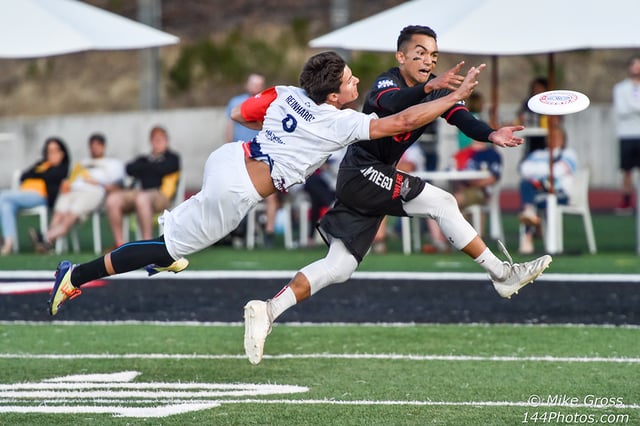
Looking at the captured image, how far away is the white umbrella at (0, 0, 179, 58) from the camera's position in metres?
14.0

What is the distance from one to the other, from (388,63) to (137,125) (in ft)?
33.8

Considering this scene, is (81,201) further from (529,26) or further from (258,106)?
(258,106)

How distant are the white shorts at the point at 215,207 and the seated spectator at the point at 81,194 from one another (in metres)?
7.83

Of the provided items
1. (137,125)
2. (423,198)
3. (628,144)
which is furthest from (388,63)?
(423,198)

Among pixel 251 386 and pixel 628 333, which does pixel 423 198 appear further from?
pixel 628 333

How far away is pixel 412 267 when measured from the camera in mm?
13055

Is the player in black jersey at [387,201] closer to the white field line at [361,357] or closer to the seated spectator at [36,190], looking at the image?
the white field line at [361,357]

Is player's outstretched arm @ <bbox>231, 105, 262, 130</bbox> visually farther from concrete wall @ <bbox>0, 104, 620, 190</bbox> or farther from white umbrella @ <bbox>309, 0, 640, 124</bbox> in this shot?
concrete wall @ <bbox>0, 104, 620, 190</bbox>

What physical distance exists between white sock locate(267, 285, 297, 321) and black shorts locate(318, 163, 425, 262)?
45cm

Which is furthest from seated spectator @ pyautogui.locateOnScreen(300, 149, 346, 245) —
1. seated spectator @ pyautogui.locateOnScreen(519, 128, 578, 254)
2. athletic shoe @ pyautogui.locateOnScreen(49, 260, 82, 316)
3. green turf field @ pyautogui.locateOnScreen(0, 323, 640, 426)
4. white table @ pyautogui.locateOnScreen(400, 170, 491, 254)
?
athletic shoe @ pyautogui.locateOnScreen(49, 260, 82, 316)

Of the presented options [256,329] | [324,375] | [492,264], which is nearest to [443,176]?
[492,264]

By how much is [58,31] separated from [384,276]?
476cm

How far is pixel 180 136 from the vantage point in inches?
942

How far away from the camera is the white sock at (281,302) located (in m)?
7.13
